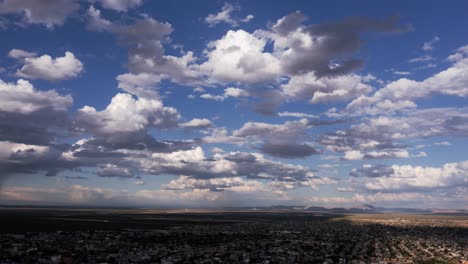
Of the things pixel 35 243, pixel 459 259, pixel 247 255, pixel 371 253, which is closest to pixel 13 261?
pixel 35 243

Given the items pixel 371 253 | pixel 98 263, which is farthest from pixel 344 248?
pixel 98 263

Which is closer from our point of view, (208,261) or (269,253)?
(208,261)

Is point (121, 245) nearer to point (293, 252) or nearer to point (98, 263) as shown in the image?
point (98, 263)

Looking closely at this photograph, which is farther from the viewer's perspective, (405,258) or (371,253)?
(371,253)

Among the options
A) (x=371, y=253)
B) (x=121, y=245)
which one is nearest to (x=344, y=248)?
(x=371, y=253)

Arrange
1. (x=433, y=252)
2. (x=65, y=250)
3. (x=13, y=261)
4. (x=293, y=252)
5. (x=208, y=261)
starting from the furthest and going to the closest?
(x=433, y=252) < (x=293, y=252) < (x=65, y=250) < (x=208, y=261) < (x=13, y=261)

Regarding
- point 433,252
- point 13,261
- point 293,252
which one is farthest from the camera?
point 433,252

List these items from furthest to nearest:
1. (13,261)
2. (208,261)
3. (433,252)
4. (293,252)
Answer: (433,252)
(293,252)
(208,261)
(13,261)

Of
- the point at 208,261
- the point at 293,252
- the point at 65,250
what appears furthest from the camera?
the point at 293,252
